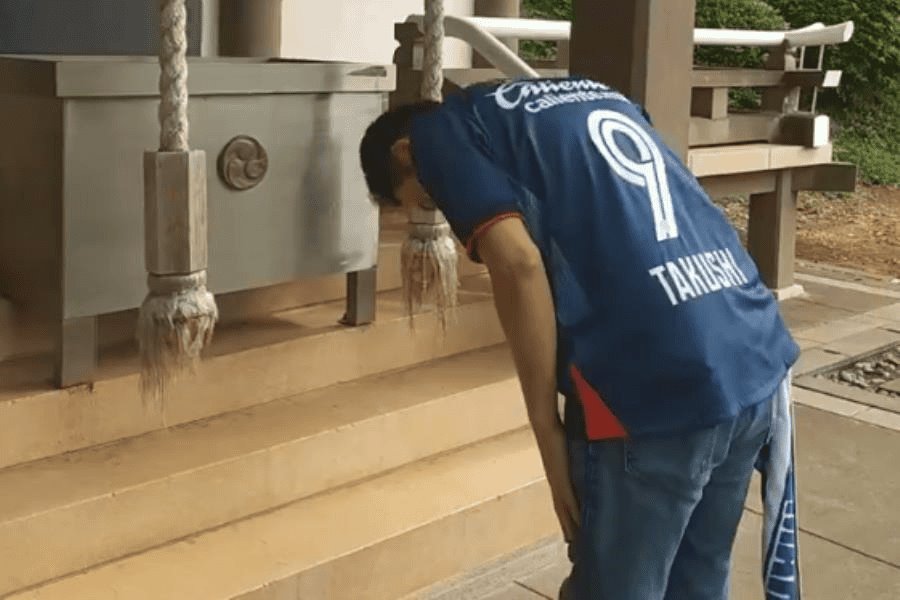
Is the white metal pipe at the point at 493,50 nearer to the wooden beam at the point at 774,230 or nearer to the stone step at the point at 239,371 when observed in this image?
the stone step at the point at 239,371

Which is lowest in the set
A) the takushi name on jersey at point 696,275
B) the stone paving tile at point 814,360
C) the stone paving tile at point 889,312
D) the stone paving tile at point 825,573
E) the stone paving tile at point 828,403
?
the stone paving tile at point 825,573

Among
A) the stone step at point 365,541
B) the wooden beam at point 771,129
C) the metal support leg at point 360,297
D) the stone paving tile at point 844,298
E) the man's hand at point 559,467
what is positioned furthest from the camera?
the stone paving tile at point 844,298

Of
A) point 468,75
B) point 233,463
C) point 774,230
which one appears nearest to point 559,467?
point 233,463

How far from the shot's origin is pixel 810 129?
16.4 feet

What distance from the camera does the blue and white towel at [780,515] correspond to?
6.36ft

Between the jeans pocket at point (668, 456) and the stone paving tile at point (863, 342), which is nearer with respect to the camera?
the jeans pocket at point (668, 456)

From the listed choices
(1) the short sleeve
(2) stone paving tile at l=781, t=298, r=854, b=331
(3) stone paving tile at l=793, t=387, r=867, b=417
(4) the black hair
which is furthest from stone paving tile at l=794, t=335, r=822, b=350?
(1) the short sleeve

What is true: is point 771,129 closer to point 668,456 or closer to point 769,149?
point 769,149

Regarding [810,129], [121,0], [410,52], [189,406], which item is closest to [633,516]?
[189,406]

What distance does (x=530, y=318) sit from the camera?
5.55ft

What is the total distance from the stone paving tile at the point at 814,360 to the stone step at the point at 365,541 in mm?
1736

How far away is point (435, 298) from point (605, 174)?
942 millimetres

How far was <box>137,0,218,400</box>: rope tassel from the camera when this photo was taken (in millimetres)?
1979

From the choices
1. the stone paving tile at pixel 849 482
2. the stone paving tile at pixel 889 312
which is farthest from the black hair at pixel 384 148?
the stone paving tile at pixel 889 312
